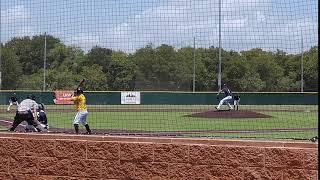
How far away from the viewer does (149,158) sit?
7.06 metres

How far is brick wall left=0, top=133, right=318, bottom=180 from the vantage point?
6.55 metres

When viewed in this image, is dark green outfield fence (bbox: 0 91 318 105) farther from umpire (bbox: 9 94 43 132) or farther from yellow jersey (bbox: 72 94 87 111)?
umpire (bbox: 9 94 43 132)

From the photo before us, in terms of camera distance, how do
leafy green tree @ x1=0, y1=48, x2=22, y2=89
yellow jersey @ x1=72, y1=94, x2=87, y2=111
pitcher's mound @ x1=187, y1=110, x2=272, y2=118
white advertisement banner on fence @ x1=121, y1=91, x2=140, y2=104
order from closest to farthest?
1. leafy green tree @ x1=0, y1=48, x2=22, y2=89
2. white advertisement banner on fence @ x1=121, y1=91, x2=140, y2=104
3. yellow jersey @ x1=72, y1=94, x2=87, y2=111
4. pitcher's mound @ x1=187, y1=110, x2=272, y2=118

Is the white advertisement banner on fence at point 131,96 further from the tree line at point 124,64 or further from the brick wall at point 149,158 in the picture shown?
the brick wall at point 149,158

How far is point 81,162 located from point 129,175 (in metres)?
0.67

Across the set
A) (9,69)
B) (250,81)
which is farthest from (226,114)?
(9,69)

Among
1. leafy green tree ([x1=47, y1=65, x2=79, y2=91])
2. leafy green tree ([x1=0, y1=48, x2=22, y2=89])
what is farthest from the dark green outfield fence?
leafy green tree ([x1=0, y1=48, x2=22, y2=89])

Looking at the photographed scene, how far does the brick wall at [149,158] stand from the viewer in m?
6.55

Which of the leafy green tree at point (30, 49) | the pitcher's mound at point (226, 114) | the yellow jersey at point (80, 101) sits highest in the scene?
the leafy green tree at point (30, 49)

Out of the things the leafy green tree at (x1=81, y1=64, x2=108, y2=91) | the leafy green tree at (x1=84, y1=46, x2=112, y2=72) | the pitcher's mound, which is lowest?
the pitcher's mound

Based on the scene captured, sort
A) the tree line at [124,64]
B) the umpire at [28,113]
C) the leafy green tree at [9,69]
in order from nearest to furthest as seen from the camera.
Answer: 1. the tree line at [124,64]
2. the leafy green tree at [9,69]
3. the umpire at [28,113]

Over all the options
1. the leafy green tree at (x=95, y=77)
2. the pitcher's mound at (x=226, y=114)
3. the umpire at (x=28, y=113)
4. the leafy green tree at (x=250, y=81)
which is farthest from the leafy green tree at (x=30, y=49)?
the pitcher's mound at (x=226, y=114)

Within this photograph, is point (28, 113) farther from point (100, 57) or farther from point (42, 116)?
point (100, 57)

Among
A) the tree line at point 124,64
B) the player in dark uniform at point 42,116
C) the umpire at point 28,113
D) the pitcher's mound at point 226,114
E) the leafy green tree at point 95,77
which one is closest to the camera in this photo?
the tree line at point 124,64
